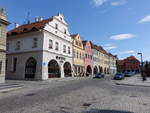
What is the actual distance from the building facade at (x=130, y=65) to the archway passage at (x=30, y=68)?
9268 centimetres

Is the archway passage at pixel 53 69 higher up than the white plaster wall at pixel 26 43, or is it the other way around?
the white plaster wall at pixel 26 43

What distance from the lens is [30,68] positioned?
29047 mm

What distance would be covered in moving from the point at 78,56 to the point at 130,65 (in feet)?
278

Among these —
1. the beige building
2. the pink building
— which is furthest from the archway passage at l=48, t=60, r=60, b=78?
the pink building

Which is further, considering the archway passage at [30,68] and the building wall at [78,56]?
the building wall at [78,56]

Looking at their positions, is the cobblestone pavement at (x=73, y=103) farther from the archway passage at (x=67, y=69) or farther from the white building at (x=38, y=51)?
the archway passage at (x=67, y=69)

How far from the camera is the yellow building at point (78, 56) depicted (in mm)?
41094

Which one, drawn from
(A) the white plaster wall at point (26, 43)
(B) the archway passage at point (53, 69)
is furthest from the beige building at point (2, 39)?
(B) the archway passage at point (53, 69)

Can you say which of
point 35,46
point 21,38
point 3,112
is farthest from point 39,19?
point 3,112

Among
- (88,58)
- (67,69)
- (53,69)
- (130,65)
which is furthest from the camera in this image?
(130,65)

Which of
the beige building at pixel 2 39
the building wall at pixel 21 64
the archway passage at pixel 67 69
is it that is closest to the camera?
the beige building at pixel 2 39

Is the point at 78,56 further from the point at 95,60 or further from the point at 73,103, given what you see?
the point at 73,103

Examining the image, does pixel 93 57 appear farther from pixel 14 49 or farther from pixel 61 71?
pixel 14 49

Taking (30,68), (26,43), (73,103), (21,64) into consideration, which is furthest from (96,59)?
(73,103)
